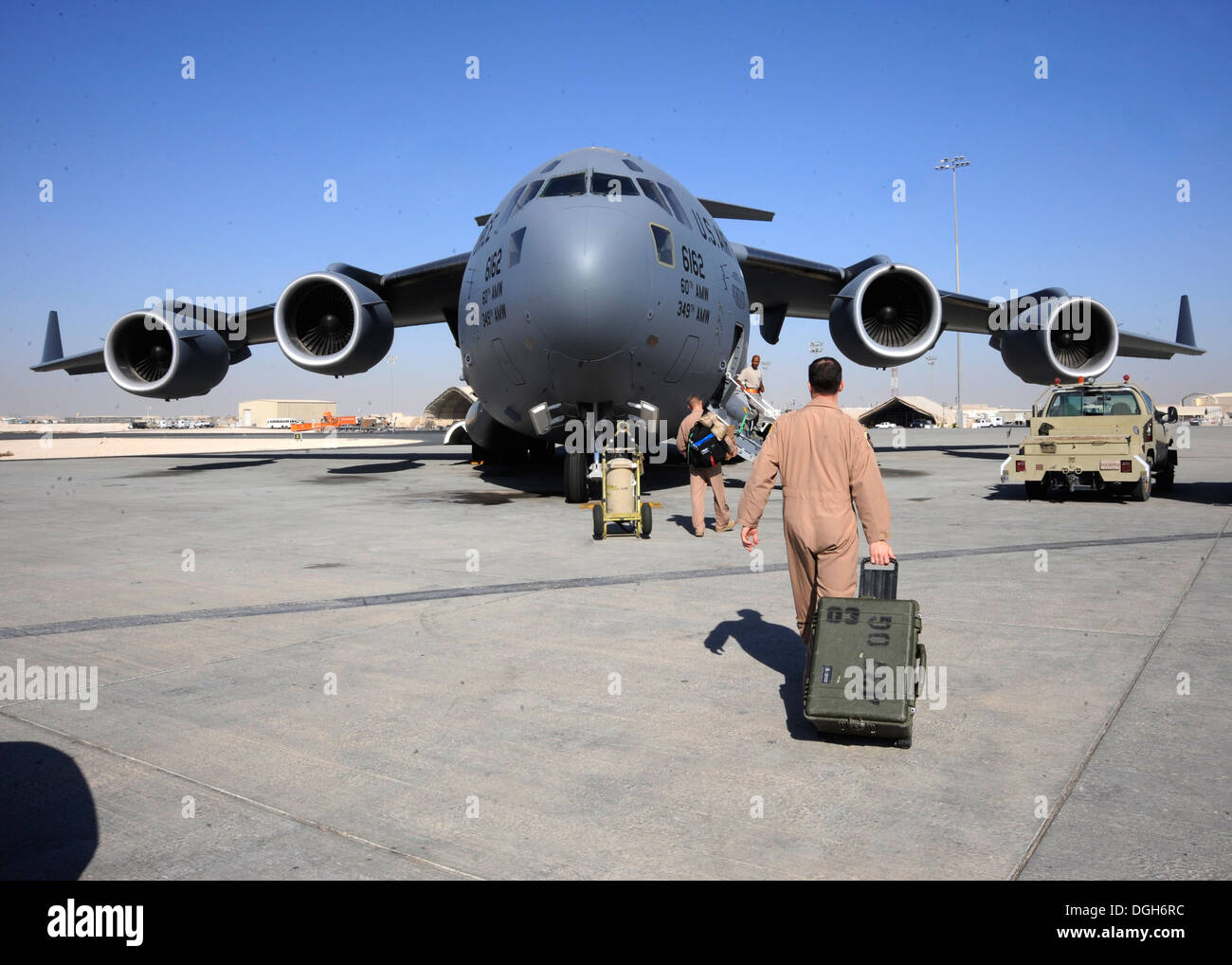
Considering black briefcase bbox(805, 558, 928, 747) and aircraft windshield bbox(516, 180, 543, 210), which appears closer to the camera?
black briefcase bbox(805, 558, 928, 747)

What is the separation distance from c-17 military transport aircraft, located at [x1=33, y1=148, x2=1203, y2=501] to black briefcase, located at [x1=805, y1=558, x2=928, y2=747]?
7.44 meters

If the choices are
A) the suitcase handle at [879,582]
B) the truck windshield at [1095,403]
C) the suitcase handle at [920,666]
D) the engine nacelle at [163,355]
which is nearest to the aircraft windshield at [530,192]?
the truck windshield at [1095,403]

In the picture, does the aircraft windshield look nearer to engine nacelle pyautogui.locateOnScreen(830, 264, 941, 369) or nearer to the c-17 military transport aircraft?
the c-17 military transport aircraft

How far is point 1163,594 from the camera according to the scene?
262 inches

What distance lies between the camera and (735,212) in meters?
20.3

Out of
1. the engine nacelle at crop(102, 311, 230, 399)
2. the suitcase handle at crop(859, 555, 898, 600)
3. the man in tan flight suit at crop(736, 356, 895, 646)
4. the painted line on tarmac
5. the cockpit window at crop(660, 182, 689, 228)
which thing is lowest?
the painted line on tarmac

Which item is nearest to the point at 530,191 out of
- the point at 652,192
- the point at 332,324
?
the point at 652,192

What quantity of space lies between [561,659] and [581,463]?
835cm

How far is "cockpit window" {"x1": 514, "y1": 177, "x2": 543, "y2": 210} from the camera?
12242 millimetres

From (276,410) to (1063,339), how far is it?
14283 centimetres

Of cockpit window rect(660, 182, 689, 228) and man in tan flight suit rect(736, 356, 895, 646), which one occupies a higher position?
cockpit window rect(660, 182, 689, 228)
